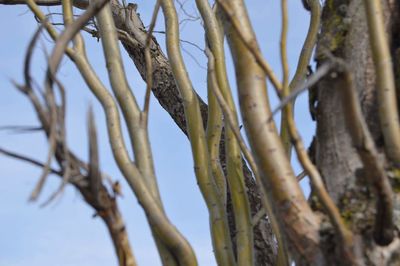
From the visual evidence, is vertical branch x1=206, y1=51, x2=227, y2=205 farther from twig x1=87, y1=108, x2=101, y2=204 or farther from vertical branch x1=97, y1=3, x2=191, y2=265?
twig x1=87, y1=108, x2=101, y2=204

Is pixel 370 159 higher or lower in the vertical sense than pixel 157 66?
lower

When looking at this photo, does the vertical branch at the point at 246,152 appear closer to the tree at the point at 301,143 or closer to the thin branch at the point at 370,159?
the tree at the point at 301,143

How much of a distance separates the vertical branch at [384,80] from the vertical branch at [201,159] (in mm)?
703

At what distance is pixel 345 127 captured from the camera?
152cm

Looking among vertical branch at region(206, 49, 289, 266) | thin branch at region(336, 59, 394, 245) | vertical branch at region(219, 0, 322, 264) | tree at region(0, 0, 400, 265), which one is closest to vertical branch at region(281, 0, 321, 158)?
vertical branch at region(206, 49, 289, 266)

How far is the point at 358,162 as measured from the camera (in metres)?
1.47

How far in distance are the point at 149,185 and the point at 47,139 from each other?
0.48 meters

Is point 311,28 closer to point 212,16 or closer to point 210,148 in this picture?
point 212,16

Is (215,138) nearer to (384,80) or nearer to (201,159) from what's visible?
(201,159)

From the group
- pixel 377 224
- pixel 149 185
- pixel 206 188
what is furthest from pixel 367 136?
pixel 206 188

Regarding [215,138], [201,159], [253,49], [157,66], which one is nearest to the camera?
[253,49]

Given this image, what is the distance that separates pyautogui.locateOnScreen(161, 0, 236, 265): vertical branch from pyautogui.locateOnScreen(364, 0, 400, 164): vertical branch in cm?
70

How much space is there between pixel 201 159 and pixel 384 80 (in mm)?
812

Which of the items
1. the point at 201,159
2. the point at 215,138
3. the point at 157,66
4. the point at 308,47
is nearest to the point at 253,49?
the point at 201,159
